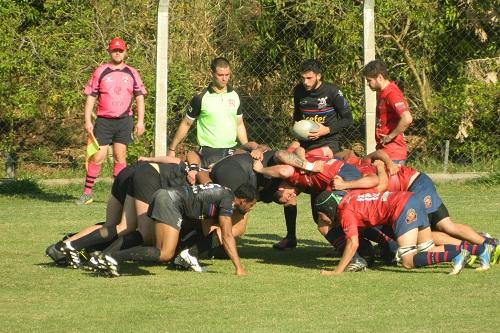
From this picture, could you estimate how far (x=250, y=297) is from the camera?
9445 mm

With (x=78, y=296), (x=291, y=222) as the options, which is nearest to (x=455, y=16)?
(x=291, y=222)

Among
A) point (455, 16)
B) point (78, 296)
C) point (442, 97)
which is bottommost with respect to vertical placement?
point (78, 296)

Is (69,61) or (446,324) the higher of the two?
(69,61)

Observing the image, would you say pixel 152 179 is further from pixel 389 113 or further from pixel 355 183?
pixel 389 113

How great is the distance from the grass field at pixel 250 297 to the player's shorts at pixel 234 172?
0.78 m

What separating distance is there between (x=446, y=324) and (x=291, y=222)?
4.46 m

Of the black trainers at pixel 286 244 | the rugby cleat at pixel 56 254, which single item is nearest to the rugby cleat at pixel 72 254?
the rugby cleat at pixel 56 254

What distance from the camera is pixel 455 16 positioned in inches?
712

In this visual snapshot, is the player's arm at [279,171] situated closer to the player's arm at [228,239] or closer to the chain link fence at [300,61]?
the player's arm at [228,239]

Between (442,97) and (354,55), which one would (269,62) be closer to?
(354,55)

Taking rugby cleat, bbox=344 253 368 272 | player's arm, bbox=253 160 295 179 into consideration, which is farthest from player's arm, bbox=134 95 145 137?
rugby cleat, bbox=344 253 368 272

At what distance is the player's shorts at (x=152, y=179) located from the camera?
11.3 m

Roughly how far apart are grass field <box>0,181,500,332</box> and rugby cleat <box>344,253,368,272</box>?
9cm

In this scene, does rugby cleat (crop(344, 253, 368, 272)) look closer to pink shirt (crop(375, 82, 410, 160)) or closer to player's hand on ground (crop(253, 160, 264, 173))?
player's hand on ground (crop(253, 160, 264, 173))
